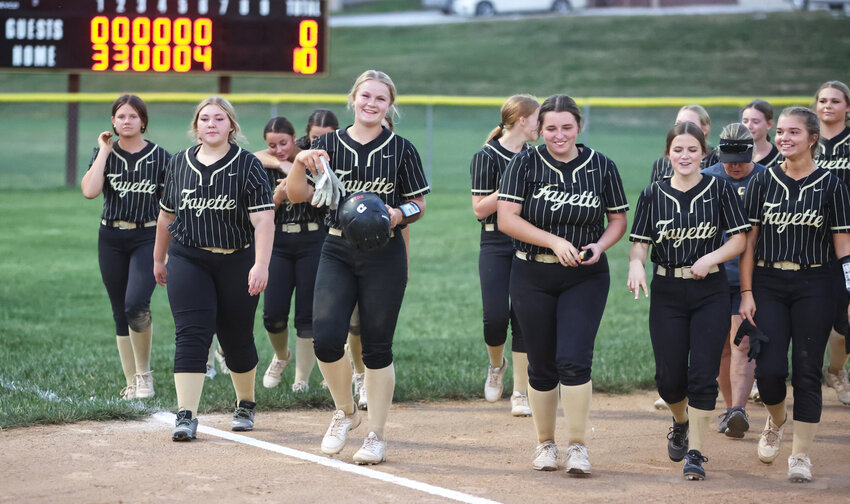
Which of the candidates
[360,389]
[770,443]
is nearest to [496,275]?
[360,389]

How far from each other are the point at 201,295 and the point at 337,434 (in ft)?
3.74

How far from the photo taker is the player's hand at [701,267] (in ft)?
18.6

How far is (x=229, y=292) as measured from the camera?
6.38 meters

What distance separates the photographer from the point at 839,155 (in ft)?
22.8

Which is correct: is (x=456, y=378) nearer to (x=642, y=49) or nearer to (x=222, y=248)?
(x=222, y=248)

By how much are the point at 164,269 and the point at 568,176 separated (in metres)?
2.62

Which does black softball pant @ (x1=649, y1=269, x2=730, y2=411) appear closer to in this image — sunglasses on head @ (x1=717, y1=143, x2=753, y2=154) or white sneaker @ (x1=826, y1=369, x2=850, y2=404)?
sunglasses on head @ (x1=717, y1=143, x2=753, y2=154)

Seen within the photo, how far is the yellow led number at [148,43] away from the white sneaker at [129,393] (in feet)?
31.6

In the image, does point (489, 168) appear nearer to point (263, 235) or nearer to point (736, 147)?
point (736, 147)

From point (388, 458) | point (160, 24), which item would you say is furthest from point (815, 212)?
point (160, 24)

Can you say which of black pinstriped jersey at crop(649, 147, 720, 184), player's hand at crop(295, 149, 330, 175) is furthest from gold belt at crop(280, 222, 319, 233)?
black pinstriped jersey at crop(649, 147, 720, 184)

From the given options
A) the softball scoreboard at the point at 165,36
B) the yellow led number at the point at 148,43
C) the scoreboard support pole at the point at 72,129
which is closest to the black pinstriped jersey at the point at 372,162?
the softball scoreboard at the point at 165,36

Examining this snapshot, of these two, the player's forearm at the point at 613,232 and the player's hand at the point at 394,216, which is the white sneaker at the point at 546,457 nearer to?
the player's forearm at the point at 613,232

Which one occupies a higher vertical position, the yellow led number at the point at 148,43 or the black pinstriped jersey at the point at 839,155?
the yellow led number at the point at 148,43
